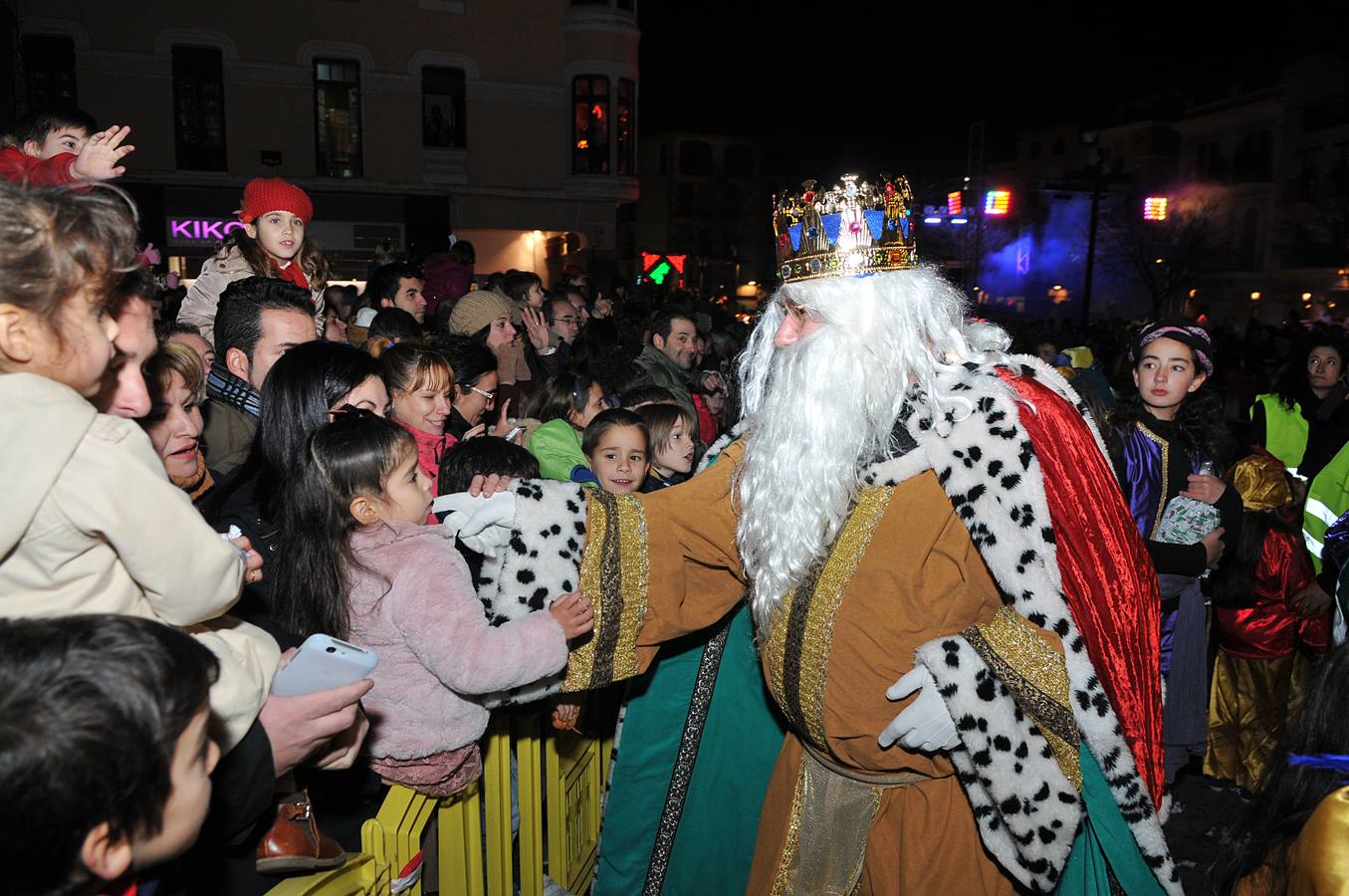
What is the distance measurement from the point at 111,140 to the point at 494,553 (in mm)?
1898

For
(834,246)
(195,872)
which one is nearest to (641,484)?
(834,246)

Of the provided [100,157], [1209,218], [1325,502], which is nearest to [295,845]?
[100,157]

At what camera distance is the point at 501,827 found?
307 cm

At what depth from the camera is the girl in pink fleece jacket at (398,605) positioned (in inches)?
96.7

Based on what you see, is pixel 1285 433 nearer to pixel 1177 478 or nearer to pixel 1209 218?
pixel 1177 478

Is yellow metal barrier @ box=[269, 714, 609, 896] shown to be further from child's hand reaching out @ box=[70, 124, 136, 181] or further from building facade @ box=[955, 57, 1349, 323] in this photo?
building facade @ box=[955, 57, 1349, 323]

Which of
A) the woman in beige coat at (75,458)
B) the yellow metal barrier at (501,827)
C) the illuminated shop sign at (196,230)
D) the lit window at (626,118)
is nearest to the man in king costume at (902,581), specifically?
the yellow metal barrier at (501,827)

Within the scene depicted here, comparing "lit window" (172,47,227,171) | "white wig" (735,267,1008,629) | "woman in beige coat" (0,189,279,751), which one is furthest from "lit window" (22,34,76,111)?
"woman in beige coat" (0,189,279,751)

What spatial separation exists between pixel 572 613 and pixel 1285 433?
19.1ft

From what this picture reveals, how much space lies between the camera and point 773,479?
260 centimetres

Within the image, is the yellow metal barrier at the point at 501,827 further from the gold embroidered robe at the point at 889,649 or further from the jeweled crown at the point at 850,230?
the jeweled crown at the point at 850,230

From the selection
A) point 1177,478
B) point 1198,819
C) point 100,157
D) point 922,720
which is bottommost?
point 1198,819

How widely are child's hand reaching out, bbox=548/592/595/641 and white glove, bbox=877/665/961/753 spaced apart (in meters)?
0.83

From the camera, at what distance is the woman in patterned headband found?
4246mm
